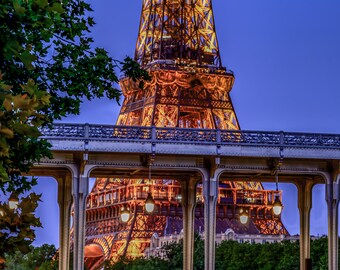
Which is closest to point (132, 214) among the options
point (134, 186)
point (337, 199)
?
point (134, 186)

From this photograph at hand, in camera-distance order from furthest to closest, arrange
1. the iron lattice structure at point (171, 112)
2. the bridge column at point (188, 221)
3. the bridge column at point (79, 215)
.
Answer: the iron lattice structure at point (171, 112)
the bridge column at point (188, 221)
the bridge column at point (79, 215)

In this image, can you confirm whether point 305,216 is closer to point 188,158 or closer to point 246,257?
point 188,158

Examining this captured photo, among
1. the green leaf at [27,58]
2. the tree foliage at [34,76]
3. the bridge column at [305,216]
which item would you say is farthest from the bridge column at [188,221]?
the green leaf at [27,58]

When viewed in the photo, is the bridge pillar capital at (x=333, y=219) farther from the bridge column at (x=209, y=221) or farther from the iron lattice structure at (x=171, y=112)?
the iron lattice structure at (x=171, y=112)

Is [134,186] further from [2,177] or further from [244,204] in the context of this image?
[2,177]

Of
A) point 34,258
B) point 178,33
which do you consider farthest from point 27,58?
point 178,33

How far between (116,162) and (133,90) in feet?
123

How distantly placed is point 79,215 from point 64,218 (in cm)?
295

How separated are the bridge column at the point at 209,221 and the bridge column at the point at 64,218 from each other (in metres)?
5.28

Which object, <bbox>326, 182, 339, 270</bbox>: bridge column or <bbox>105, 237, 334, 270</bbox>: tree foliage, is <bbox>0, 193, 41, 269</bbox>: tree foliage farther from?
<bbox>105, 237, 334, 270</bbox>: tree foliage

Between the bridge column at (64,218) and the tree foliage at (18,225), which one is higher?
the bridge column at (64,218)

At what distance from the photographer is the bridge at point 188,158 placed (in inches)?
1374

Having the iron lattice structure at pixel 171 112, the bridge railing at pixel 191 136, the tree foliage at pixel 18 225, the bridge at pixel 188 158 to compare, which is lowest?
the tree foliage at pixel 18 225

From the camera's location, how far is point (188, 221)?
3884 cm
